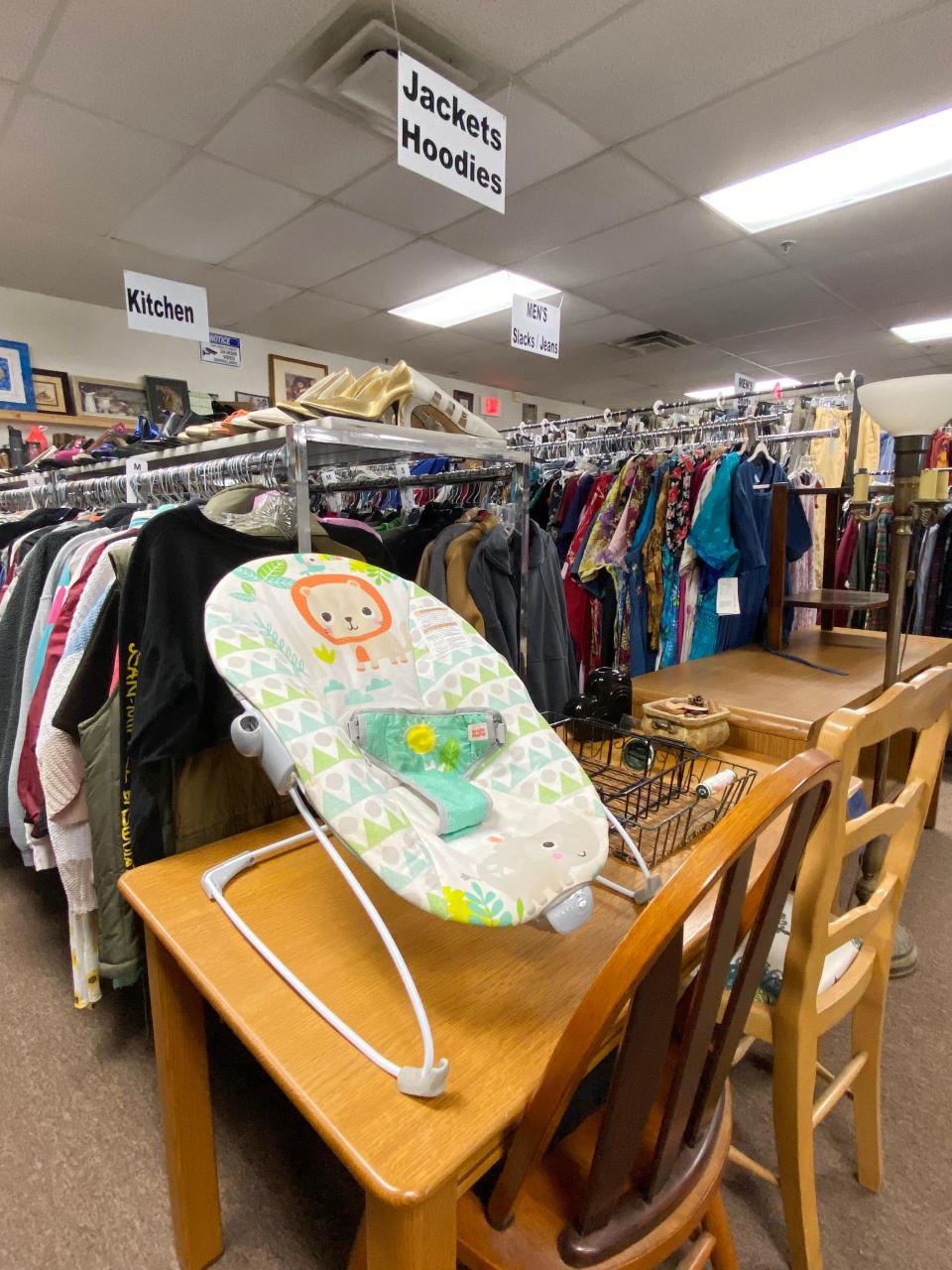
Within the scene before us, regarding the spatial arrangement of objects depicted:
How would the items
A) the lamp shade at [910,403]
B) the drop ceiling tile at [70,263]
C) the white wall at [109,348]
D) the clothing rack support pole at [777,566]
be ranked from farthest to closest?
1. the white wall at [109,348]
2. the drop ceiling tile at [70,263]
3. the clothing rack support pole at [777,566]
4. the lamp shade at [910,403]

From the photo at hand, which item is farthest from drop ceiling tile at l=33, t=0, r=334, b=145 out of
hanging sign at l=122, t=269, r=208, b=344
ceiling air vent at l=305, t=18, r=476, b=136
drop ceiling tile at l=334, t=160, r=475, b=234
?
drop ceiling tile at l=334, t=160, r=475, b=234

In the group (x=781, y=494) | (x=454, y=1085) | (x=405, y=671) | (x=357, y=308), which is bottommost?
(x=454, y=1085)

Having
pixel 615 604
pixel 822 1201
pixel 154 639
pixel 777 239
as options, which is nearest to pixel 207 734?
pixel 154 639

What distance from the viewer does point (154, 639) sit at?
3.25 ft

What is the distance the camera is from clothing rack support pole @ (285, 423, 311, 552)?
3.54 feet

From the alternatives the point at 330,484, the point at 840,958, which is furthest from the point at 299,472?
the point at 840,958

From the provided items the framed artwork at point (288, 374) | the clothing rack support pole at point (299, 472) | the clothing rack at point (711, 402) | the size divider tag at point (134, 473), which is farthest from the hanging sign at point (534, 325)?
the framed artwork at point (288, 374)

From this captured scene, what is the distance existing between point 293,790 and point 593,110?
2.57 metres

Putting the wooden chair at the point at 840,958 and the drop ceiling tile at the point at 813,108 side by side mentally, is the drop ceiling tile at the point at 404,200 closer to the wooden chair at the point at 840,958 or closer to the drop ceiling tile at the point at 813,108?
the drop ceiling tile at the point at 813,108

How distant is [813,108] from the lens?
88.3 inches

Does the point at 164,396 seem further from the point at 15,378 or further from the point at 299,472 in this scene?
the point at 299,472

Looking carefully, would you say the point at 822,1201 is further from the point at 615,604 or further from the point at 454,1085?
the point at 615,604

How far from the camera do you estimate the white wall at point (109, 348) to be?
3861 mm

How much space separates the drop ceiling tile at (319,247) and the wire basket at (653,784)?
9.23 feet
